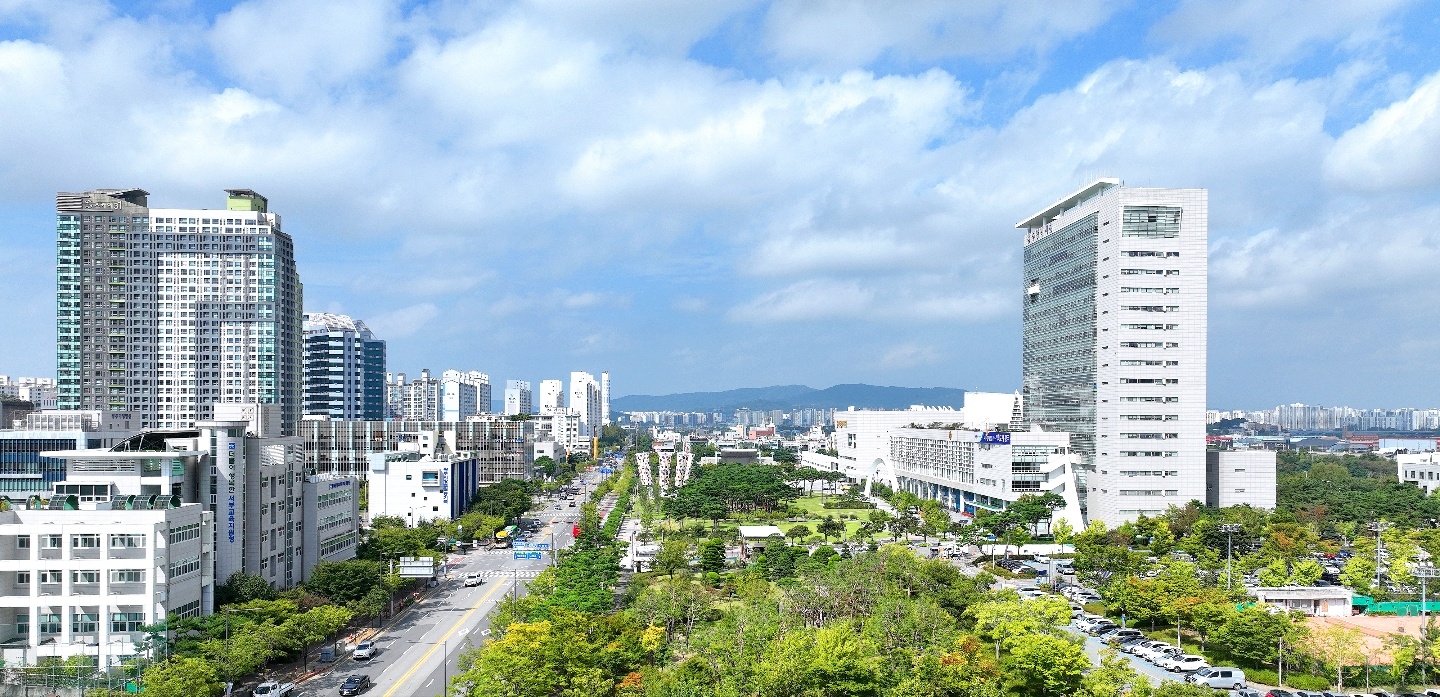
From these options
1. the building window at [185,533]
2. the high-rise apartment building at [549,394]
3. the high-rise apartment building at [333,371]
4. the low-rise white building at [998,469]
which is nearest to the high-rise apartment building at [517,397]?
the high-rise apartment building at [549,394]

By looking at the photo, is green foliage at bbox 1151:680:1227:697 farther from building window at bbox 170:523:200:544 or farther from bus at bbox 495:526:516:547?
bus at bbox 495:526:516:547

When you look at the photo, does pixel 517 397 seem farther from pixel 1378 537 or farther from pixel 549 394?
pixel 1378 537

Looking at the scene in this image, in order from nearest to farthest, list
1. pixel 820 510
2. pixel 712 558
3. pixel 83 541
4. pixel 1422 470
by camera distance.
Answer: pixel 83 541 < pixel 712 558 < pixel 1422 470 < pixel 820 510

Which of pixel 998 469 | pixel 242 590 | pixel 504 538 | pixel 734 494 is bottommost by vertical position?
pixel 504 538

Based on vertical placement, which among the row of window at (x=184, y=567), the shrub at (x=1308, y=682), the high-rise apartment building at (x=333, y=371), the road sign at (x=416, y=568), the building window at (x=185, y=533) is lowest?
the shrub at (x=1308, y=682)

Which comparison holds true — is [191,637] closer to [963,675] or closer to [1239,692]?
[963,675]

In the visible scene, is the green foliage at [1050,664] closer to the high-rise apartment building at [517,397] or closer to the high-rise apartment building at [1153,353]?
the high-rise apartment building at [1153,353]

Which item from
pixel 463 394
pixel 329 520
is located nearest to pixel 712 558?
pixel 329 520
